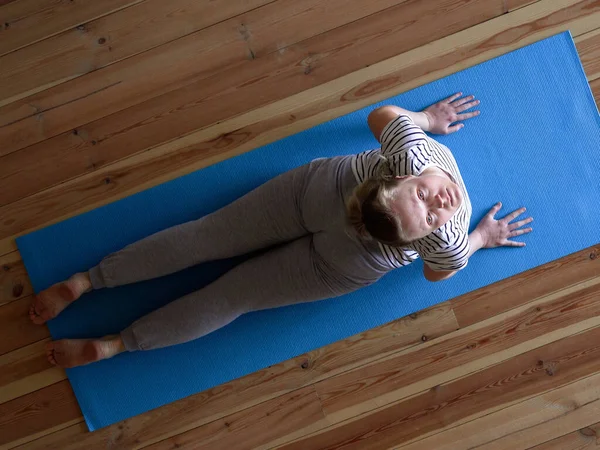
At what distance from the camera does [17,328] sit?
1.62m

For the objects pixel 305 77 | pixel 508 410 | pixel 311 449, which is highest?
pixel 305 77

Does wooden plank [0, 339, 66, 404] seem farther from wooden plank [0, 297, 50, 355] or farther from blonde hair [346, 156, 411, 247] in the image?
blonde hair [346, 156, 411, 247]

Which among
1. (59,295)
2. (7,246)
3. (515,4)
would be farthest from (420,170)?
(7,246)

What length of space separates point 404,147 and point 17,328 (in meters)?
1.29

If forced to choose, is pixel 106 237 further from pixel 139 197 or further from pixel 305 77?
pixel 305 77

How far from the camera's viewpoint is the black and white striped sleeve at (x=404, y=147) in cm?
111

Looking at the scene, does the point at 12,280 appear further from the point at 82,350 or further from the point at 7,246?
the point at 82,350

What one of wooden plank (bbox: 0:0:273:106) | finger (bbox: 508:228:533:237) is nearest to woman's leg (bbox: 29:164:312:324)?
wooden plank (bbox: 0:0:273:106)

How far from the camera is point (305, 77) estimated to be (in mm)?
1639

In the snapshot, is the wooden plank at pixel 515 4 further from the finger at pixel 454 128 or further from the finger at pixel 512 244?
the finger at pixel 512 244

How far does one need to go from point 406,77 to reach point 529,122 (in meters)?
0.40

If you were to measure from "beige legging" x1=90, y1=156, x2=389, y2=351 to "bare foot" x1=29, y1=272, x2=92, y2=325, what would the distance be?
42 mm

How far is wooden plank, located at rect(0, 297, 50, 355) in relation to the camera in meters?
1.62

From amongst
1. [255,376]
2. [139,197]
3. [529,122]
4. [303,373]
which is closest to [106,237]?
[139,197]
